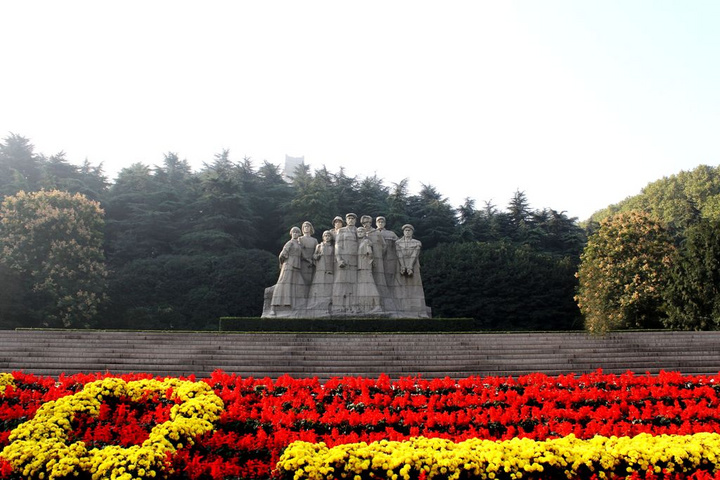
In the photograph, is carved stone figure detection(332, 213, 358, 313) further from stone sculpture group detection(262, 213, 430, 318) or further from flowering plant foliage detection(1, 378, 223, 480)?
flowering plant foliage detection(1, 378, 223, 480)

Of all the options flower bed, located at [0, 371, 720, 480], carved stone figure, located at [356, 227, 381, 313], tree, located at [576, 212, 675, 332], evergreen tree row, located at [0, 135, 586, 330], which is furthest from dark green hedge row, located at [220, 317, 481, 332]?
evergreen tree row, located at [0, 135, 586, 330]

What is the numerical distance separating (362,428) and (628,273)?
2574 cm

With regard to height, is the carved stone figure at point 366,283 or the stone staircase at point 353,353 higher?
the carved stone figure at point 366,283

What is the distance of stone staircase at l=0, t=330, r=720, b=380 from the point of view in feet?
46.4

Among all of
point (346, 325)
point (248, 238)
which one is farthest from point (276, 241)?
point (346, 325)

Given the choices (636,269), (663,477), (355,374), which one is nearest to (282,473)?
(663,477)

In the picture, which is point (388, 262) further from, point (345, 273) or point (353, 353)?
point (353, 353)

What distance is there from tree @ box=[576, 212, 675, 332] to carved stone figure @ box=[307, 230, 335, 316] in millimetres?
14050

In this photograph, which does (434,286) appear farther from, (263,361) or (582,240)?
(263,361)

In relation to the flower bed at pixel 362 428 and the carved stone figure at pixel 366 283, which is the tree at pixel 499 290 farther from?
the flower bed at pixel 362 428

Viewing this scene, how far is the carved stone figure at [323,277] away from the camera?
22.1 meters

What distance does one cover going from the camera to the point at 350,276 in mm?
21938

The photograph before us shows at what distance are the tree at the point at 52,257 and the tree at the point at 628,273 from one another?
Answer: 25210 millimetres

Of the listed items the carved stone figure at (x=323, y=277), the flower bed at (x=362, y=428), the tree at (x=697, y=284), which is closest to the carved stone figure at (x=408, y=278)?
the carved stone figure at (x=323, y=277)
